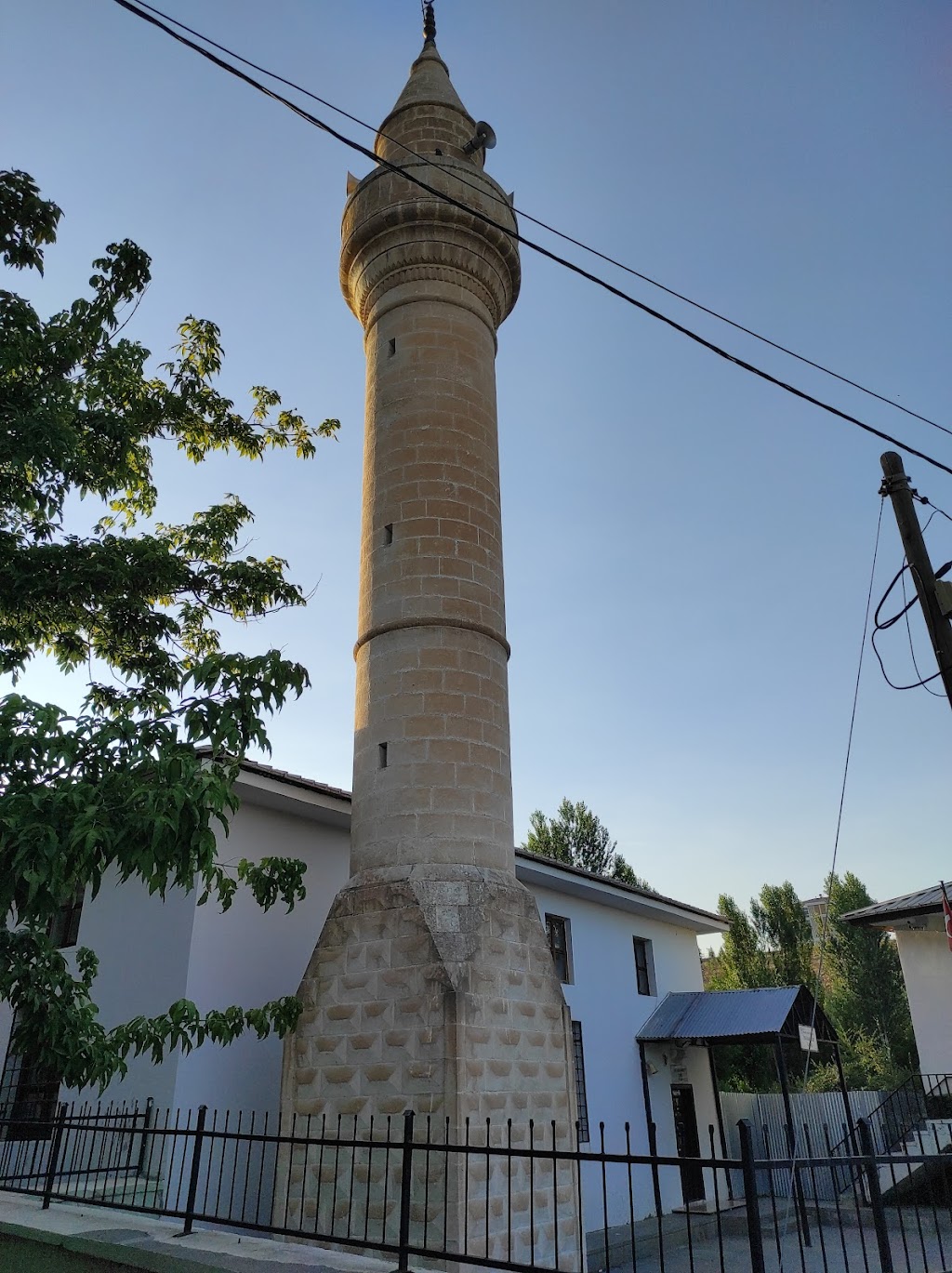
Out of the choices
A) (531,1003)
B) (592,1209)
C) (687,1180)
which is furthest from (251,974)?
(687,1180)

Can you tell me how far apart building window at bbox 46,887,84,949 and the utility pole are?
9.92 m

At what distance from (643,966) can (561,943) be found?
9.53ft

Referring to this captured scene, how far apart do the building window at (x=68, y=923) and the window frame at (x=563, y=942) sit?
7.29 metres

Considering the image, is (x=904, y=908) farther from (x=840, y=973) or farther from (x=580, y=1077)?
(x=840, y=973)

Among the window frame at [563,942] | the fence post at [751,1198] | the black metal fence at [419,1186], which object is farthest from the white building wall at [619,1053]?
the fence post at [751,1198]

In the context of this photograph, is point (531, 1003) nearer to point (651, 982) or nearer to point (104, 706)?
point (104, 706)

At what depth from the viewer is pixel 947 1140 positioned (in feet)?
50.7

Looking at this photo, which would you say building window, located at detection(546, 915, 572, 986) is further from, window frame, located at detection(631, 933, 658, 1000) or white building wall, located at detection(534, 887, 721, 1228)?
window frame, located at detection(631, 933, 658, 1000)

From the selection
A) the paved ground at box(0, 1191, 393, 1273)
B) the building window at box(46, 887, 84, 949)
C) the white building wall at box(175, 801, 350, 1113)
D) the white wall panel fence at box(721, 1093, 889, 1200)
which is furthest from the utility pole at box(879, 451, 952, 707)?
the white wall panel fence at box(721, 1093, 889, 1200)

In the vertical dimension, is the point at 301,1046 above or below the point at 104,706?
below

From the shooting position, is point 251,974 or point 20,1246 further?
point 251,974

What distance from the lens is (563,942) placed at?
15.8 metres

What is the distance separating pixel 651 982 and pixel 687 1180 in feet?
11.0

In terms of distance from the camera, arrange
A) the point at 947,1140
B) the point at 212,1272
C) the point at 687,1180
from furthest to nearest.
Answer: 1. the point at 687,1180
2. the point at 947,1140
3. the point at 212,1272
